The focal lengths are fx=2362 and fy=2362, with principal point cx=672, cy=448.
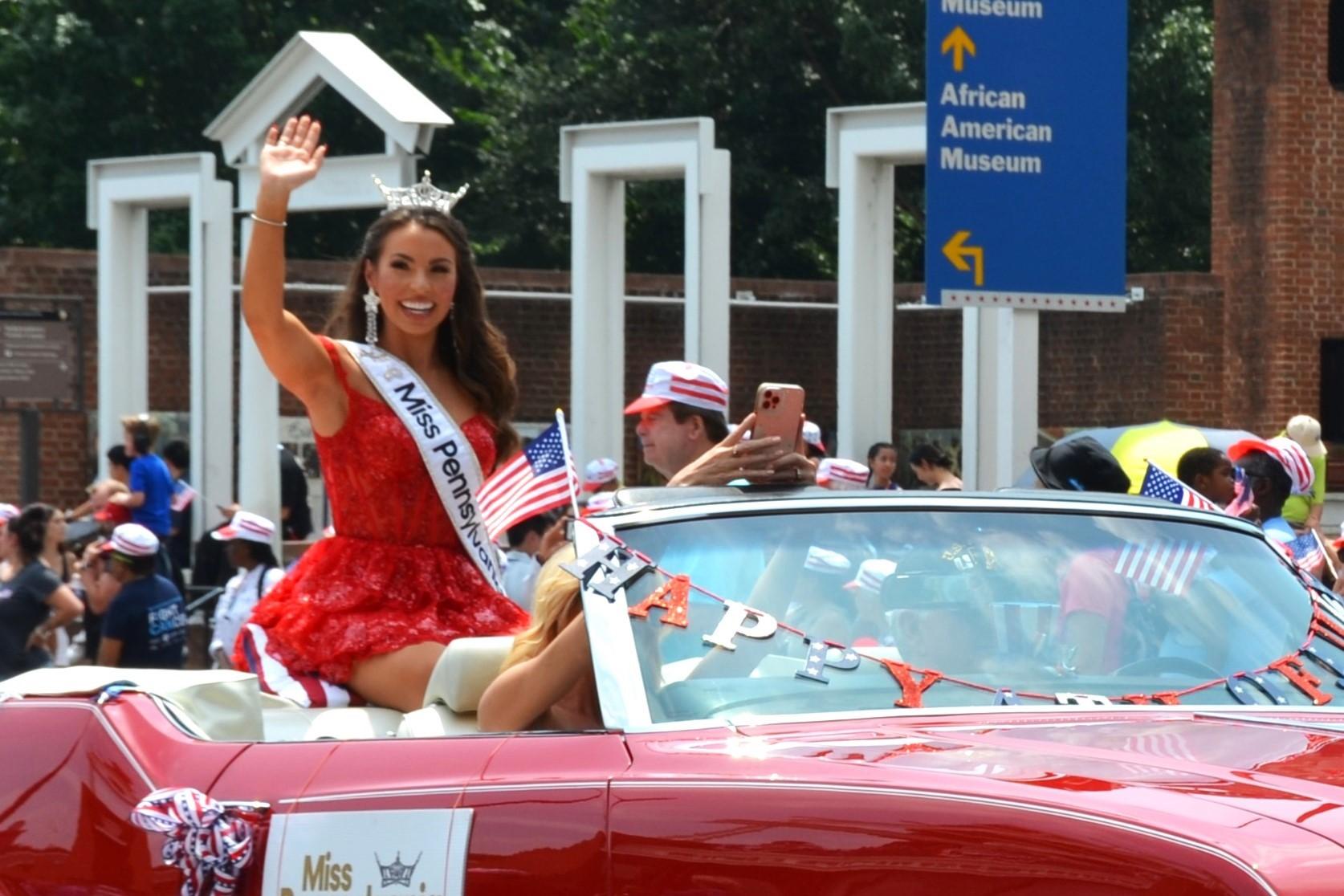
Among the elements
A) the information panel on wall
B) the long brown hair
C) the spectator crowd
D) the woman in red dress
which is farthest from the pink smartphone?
the information panel on wall

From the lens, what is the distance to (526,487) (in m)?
A: 5.12

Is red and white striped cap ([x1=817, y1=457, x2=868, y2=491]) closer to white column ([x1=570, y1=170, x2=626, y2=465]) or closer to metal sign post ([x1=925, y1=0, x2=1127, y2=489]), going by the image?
metal sign post ([x1=925, y1=0, x2=1127, y2=489])

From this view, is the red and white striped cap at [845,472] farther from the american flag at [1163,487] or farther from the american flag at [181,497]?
the american flag at [181,497]

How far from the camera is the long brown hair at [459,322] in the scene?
17.2 feet

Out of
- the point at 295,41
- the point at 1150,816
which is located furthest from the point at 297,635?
the point at 295,41

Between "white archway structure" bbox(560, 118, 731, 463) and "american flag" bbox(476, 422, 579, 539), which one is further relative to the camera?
"white archway structure" bbox(560, 118, 731, 463)

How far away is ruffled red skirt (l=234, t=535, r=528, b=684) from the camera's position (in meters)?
4.98

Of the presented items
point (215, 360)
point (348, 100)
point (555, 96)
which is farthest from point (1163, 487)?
point (555, 96)

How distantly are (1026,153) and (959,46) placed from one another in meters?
0.50

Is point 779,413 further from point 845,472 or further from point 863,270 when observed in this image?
point 863,270

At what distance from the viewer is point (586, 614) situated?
146 inches

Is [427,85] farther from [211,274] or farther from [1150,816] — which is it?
[1150,816]

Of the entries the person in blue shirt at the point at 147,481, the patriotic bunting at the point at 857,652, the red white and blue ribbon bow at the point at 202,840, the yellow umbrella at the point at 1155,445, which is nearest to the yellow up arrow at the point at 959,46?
the yellow umbrella at the point at 1155,445

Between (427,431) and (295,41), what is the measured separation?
1174 centimetres
